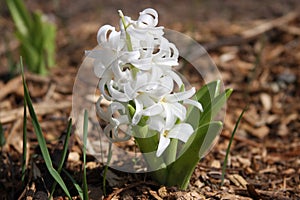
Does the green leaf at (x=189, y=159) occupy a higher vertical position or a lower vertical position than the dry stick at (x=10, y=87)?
lower

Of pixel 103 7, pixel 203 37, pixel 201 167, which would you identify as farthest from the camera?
pixel 103 7

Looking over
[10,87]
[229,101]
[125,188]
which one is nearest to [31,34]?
[10,87]

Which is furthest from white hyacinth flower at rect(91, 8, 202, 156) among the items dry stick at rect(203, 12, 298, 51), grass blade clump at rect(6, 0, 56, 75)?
dry stick at rect(203, 12, 298, 51)

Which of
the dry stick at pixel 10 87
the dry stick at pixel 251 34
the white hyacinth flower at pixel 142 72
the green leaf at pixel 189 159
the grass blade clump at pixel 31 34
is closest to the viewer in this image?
the white hyacinth flower at pixel 142 72

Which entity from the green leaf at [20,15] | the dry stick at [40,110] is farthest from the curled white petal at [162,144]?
the green leaf at [20,15]

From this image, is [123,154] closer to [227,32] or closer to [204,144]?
[204,144]

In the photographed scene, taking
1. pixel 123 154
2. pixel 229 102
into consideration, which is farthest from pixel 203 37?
pixel 123 154

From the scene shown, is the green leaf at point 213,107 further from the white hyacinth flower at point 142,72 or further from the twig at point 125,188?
the twig at point 125,188
